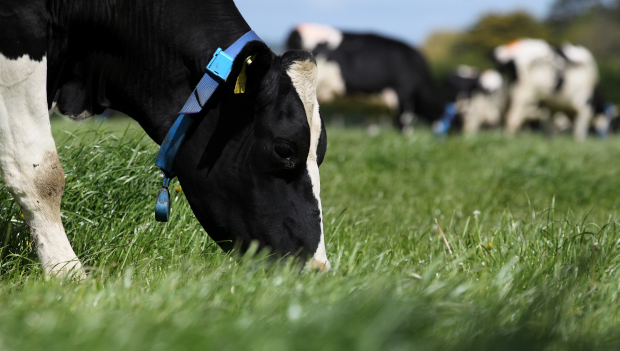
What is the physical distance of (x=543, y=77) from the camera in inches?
535

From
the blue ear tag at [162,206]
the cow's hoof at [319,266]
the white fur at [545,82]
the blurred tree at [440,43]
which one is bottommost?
the blurred tree at [440,43]

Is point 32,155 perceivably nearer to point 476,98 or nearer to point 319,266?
point 319,266

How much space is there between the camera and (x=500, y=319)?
1.73m

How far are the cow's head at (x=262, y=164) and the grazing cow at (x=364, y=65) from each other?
386 inches

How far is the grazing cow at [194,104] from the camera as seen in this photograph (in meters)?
2.20

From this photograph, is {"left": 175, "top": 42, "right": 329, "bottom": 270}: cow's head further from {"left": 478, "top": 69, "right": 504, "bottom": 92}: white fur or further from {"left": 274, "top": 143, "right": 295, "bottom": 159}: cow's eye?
{"left": 478, "top": 69, "right": 504, "bottom": 92}: white fur

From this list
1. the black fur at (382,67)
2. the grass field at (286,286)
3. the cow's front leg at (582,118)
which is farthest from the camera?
the cow's front leg at (582,118)

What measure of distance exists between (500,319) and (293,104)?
1.11 meters

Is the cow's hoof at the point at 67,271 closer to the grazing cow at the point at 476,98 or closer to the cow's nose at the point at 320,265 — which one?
the cow's nose at the point at 320,265

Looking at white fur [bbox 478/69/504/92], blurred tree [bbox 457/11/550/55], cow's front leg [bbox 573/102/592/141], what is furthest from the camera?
blurred tree [bbox 457/11/550/55]

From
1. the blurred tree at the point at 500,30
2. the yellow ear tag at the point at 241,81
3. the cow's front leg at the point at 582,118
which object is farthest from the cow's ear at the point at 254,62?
the blurred tree at the point at 500,30

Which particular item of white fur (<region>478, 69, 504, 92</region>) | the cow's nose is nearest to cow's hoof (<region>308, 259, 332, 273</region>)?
the cow's nose

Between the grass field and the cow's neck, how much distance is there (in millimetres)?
619

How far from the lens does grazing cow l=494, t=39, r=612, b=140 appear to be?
13.6 m
